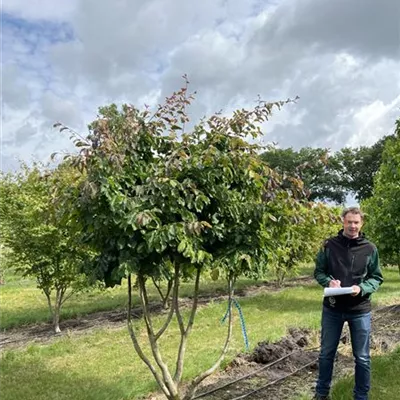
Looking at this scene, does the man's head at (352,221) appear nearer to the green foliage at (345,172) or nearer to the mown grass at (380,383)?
the mown grass at (380,383)

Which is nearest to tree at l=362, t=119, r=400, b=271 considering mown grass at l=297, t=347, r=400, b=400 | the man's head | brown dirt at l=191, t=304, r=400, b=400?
brown dirt at l=191, t=304, r=400, b=400

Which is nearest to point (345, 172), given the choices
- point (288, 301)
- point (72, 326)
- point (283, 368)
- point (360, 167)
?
point (360, 167)

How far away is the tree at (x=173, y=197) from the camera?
3.88 meters

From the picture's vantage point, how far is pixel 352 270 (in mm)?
4551

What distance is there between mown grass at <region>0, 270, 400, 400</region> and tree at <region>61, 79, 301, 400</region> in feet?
7.16

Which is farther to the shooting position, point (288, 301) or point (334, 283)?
point (288, 301)

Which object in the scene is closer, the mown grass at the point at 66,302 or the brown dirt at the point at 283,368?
the brown dirt at the point at 283,368

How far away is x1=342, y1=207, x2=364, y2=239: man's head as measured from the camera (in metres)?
4.54

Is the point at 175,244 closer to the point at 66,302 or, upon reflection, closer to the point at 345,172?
the point at 66,302

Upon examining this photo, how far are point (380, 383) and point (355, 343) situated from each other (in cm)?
113

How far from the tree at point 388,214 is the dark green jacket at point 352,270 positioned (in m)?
7.26

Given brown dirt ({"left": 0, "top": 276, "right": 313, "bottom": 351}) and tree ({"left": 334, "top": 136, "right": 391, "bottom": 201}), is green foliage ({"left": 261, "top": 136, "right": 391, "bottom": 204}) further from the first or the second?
brown dirt ({"left": 0, "top": 276, "right": 313, "bottom": 351})

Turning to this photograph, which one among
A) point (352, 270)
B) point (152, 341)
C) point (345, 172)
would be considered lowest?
point (152, 341)

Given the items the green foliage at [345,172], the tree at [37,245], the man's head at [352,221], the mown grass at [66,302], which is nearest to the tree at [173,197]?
the man's head at [352,221]
